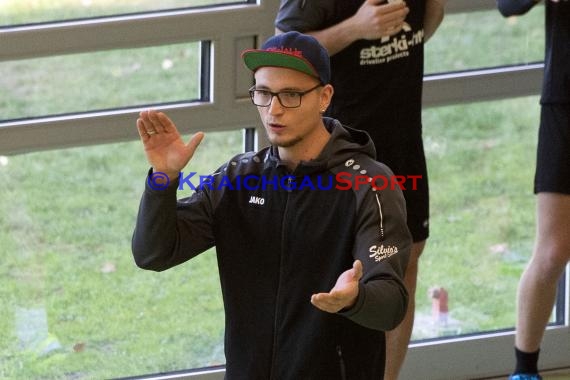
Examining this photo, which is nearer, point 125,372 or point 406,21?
point 406,21

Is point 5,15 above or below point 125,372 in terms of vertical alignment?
above

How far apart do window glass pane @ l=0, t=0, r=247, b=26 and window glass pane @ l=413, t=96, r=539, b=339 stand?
1.02 m

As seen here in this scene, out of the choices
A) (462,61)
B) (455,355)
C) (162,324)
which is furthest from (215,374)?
(462,61)

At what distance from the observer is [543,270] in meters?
4.30

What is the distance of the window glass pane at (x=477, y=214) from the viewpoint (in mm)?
4641

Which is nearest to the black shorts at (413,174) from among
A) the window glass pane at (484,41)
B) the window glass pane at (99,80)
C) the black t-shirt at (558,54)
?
the black t-shirt at (558,54)

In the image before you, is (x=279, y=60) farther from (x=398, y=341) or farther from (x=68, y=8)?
(x=398, y=341)

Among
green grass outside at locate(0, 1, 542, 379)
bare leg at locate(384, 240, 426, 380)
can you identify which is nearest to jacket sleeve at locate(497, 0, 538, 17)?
green grass outside at locate(0, 1, 542, 379)

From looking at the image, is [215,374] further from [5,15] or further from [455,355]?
[5,15]

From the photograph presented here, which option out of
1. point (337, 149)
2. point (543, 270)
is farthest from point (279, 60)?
point (543, 270)

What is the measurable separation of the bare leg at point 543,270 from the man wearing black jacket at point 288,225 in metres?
1.23

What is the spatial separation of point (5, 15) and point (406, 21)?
114 cm

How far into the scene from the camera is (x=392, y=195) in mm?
3068

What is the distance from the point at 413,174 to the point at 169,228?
1181mm
